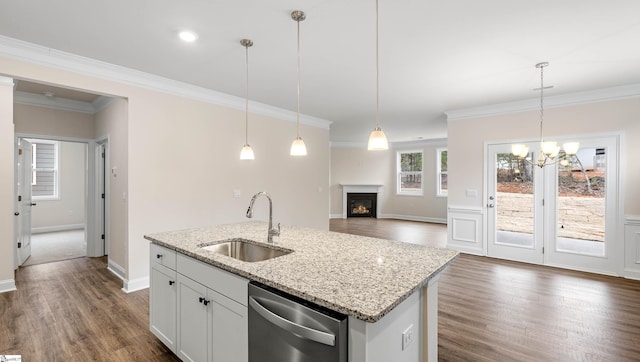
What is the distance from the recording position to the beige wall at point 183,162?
3.62m

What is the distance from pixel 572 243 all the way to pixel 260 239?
492 cm

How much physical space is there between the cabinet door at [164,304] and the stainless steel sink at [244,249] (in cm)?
37

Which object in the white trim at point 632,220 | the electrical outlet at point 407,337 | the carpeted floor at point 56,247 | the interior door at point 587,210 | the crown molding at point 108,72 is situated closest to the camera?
the electrical outlet at point 407,337

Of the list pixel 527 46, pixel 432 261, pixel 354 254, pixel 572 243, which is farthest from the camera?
pixel 572 243

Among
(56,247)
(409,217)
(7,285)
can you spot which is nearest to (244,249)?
(7,285)

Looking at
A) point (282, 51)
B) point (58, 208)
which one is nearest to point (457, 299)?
point (282, 51)

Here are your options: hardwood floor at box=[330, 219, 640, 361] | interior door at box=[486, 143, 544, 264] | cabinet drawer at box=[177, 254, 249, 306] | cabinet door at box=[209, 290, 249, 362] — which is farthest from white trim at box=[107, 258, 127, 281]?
interior door at box=[486, 143, 544, 264]

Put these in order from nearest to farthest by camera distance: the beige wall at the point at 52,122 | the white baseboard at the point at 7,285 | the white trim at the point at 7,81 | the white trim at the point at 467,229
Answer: the white trim at the point at 7,81, the white baseboard at the point at 7,285, the beige wall at the point at 52,122, the white trim at the point at 467,229

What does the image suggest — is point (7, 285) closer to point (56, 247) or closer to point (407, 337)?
point (56, 247)

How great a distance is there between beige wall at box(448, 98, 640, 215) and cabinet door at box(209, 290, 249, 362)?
4.98 meters

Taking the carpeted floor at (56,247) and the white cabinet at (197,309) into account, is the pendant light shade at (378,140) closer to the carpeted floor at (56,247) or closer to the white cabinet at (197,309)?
the white cabinet at (197,309)

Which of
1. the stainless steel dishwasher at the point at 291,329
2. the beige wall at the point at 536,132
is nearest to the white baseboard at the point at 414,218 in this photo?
the beige wall at the point at 536,132

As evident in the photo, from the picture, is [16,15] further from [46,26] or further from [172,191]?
[172,191]

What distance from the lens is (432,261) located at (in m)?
1.80
